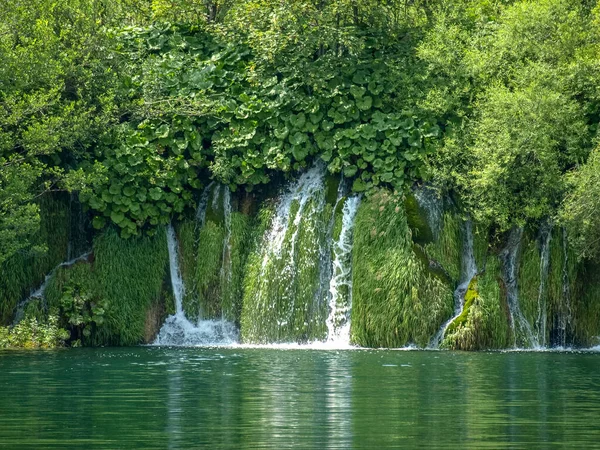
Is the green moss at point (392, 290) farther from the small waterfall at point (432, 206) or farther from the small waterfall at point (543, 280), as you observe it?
the small waterfall at point (543, 280)

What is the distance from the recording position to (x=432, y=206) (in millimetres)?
31344

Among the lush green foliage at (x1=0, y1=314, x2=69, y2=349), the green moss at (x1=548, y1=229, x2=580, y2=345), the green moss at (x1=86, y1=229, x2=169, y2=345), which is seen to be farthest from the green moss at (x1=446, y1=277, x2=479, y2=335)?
the lush green foliage at (x1=0, y1=314, x2=69, y2=349)

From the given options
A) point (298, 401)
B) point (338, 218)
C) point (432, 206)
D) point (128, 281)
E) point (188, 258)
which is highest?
point (432, 206)

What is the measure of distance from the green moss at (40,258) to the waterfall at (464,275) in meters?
8.86

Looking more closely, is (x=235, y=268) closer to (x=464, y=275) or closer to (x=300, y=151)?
(x=300, y=151)

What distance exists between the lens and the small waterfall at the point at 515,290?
98.0 feet

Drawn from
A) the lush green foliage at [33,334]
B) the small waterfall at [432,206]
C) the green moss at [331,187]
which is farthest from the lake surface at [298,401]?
the green moss at [331,187]

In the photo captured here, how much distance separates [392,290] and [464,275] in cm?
197

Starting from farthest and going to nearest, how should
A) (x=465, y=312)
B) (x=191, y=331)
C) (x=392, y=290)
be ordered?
1. (x=191, y=331)
2. (x=392, y=290)
3. (x=465, y=312)

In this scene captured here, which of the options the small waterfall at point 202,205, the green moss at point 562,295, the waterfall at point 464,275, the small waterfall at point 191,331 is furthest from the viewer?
the small waterfall at point 202,205

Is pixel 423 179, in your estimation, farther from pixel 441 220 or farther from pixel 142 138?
pixel 142 138

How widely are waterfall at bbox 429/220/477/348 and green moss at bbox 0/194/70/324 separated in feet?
29.1

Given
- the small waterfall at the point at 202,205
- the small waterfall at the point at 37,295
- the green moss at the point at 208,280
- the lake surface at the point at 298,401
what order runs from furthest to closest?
the small waterfall at the point at 202,205
the green moss at the point at 208,280
the small waterfall at the point at 37,295
the lake surface at the point at 298,401

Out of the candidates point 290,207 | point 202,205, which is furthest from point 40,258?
point 290,207
